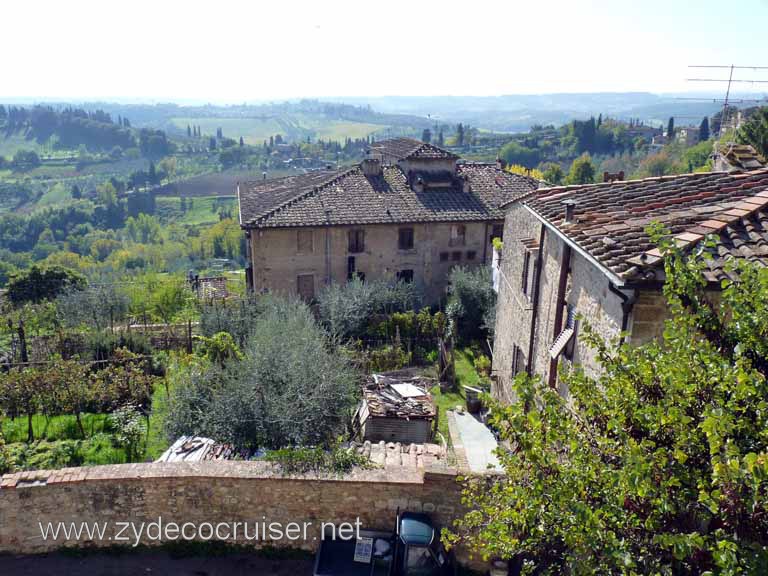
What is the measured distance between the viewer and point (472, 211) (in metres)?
27.8

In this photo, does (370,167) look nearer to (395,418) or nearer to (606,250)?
(395,418)

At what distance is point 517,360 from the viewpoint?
14.0 meters

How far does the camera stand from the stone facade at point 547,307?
25.7 feet

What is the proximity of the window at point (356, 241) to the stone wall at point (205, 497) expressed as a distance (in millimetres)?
16767

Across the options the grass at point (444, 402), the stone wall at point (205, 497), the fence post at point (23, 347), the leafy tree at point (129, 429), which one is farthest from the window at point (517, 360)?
the fence post at point (23, 347)

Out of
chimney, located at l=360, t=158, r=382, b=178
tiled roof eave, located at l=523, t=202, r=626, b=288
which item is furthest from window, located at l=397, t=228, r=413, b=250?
tiled roof eave, located at l=523, t=202, r=626, b=288

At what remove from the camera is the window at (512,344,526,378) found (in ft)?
44.4

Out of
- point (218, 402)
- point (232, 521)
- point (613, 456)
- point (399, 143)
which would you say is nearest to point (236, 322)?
point (218, 402)

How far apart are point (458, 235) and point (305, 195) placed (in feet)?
24.1

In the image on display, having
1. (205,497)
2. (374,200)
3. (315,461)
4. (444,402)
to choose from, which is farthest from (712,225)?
(374,200)

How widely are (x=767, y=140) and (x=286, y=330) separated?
27.7 metres

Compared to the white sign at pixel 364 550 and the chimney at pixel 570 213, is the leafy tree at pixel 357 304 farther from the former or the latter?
the chimney at pixel 570 213

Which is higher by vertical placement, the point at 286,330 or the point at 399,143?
the point at 399,143

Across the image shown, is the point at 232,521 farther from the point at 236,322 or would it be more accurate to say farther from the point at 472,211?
the point at 472,211
